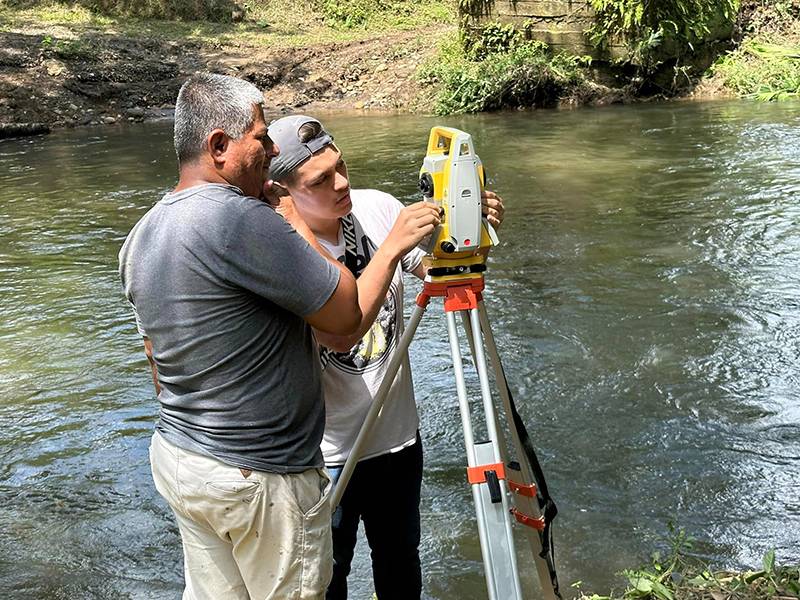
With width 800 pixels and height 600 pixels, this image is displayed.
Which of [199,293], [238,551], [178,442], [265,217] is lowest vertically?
[238,551]

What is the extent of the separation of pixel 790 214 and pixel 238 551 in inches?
277

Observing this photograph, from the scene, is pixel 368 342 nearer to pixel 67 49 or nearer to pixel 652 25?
pixel 652 25

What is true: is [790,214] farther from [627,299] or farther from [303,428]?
[303,428]

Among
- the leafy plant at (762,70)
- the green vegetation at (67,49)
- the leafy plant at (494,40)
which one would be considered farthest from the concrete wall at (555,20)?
the green vegetation at (67,49)

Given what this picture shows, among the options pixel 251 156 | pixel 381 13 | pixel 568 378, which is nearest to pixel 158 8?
pixel 381 13

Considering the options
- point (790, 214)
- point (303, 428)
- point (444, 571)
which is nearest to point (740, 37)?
point (790, 214)

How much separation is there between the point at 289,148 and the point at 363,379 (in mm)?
631

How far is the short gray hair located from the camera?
77.2 inches

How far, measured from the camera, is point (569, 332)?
5793 millimetres

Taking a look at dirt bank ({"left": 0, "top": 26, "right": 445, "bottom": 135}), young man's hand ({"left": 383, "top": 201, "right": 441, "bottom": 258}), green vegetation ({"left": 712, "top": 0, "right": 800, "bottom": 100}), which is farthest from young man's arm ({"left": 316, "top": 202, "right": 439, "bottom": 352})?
dirt bank ({"left": 0, "top": 26, "right": 445, "bottom": 135})

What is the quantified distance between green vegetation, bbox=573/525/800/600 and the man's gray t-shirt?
139cm

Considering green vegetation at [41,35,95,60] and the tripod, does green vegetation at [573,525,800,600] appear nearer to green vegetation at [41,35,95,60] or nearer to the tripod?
the tripod

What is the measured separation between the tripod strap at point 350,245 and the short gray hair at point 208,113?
0.58 metres

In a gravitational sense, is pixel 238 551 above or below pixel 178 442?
below
